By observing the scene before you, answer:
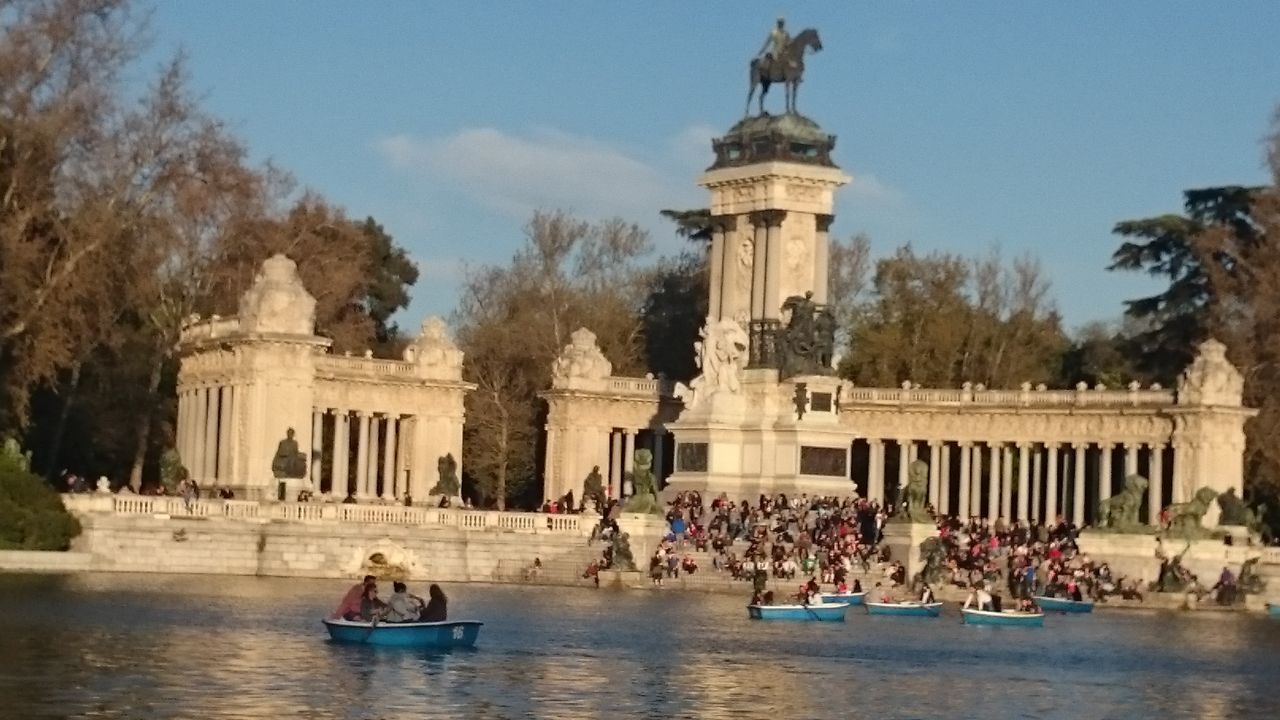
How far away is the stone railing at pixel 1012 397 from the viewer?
91938mm

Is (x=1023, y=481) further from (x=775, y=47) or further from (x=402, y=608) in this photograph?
(x=402, y=608)

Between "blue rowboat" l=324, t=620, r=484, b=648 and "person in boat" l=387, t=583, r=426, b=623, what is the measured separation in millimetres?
357

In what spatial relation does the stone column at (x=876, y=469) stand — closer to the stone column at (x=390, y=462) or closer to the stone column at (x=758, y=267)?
the stone column at (x=758, y=267)

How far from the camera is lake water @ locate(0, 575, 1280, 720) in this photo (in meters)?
38.9

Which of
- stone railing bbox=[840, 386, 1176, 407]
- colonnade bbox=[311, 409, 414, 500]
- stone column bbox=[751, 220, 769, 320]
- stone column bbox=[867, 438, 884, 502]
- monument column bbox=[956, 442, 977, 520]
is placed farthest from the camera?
stone column bbox=[867, 438, 884, 502]

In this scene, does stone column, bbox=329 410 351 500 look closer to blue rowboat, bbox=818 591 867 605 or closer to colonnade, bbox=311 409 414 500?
colonnade, bbox=311 409 414 500

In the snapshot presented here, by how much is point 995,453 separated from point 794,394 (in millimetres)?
10729

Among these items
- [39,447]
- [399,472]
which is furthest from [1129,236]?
[39,447]

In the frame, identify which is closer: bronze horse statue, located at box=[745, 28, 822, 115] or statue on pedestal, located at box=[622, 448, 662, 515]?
statue on pedestal, located at box=[622, 448, 662, 515]

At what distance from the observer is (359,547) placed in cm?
7238

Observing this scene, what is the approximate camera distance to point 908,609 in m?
66.3

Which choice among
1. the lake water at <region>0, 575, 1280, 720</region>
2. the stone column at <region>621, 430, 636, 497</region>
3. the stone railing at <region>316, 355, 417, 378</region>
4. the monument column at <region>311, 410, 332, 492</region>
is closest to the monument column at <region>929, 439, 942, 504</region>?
the stone column at <region>621, 430, 636, 497</region>

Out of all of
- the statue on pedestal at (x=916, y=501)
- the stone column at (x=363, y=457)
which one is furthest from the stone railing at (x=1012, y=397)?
the stone column at (x=363, y=457)

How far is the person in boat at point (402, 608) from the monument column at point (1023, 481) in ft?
152
